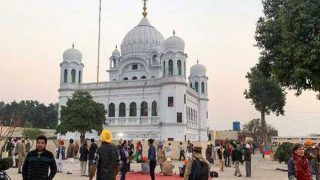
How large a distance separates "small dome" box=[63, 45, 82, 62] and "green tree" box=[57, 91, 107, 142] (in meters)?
14.1

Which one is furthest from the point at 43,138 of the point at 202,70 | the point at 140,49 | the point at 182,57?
the point at 202,70

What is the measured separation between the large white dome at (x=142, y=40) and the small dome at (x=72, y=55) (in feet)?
24.8

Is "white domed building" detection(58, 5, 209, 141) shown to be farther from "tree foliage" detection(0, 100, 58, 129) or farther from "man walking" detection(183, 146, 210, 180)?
"man walking" detection(183, 146, 210, 180)

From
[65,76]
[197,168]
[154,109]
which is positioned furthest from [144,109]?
[197,168]

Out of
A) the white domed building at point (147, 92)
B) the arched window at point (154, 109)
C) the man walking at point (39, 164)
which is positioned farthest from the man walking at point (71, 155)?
the arched window at point (154, 109)

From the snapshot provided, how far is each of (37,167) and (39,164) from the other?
59 mm

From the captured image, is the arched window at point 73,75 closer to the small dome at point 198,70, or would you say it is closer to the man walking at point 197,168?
the small dome at point 198,70

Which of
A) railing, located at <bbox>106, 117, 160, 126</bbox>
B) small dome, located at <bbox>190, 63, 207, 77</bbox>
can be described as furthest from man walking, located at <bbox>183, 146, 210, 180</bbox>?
small dome, located at <bbox>190, 63, 207, 77</bbox>

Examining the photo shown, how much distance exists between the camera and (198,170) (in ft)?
22.9

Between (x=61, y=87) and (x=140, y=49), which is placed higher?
(x=140, y=49)

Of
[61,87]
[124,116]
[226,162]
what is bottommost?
[226,162]

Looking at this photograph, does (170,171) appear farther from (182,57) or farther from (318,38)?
(182,57)

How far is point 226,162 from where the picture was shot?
94.2 ft

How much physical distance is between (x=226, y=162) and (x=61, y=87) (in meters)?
33.2
